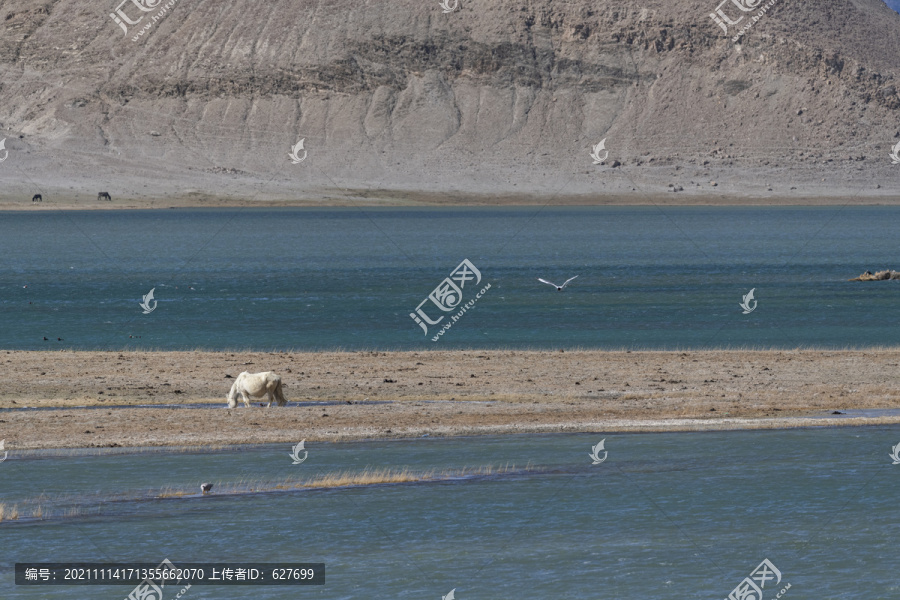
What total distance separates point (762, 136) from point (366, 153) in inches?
2251

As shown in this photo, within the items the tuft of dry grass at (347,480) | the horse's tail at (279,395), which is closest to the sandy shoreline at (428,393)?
the horse's tail at (279,395)

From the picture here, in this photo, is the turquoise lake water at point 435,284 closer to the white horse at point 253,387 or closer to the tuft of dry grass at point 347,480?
the white horse at point 253,387

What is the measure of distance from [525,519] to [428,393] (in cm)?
941

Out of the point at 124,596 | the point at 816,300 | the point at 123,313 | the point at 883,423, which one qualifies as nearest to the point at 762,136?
the point at 816,300

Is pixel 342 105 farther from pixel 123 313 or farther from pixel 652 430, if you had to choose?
pixel 652 430

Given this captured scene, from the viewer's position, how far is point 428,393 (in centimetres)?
2712

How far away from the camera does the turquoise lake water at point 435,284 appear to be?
40.9 meters

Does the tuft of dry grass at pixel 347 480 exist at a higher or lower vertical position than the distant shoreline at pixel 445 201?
lower

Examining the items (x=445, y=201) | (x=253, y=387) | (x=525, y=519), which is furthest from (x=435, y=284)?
(x=445, y=201)

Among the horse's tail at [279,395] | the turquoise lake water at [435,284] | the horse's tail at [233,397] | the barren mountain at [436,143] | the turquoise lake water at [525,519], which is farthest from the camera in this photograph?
the barren mountain at [436,143]

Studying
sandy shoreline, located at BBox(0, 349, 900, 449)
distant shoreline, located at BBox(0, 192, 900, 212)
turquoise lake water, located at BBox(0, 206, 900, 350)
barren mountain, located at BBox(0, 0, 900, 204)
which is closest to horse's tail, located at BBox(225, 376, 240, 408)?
sandy shoreline, located at BBox(0, 349, 900, 449)

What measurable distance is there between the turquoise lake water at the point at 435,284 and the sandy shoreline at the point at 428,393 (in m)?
5.48

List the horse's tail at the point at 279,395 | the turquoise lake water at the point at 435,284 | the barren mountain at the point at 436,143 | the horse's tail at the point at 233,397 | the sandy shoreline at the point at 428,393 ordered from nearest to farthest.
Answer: the sandy shoreline at the point at 428,393 < the horse's tail at the point at 233,397 < the horse's tail at the point at 279,395 < the turquoise lake water at the point at 435,284 < the barren mountain at the point at 436,143

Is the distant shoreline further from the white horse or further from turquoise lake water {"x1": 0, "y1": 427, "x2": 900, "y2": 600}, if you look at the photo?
turquoise lake water {"x1": 0, "y1": 427, "x2": 900, "y2": 600}
